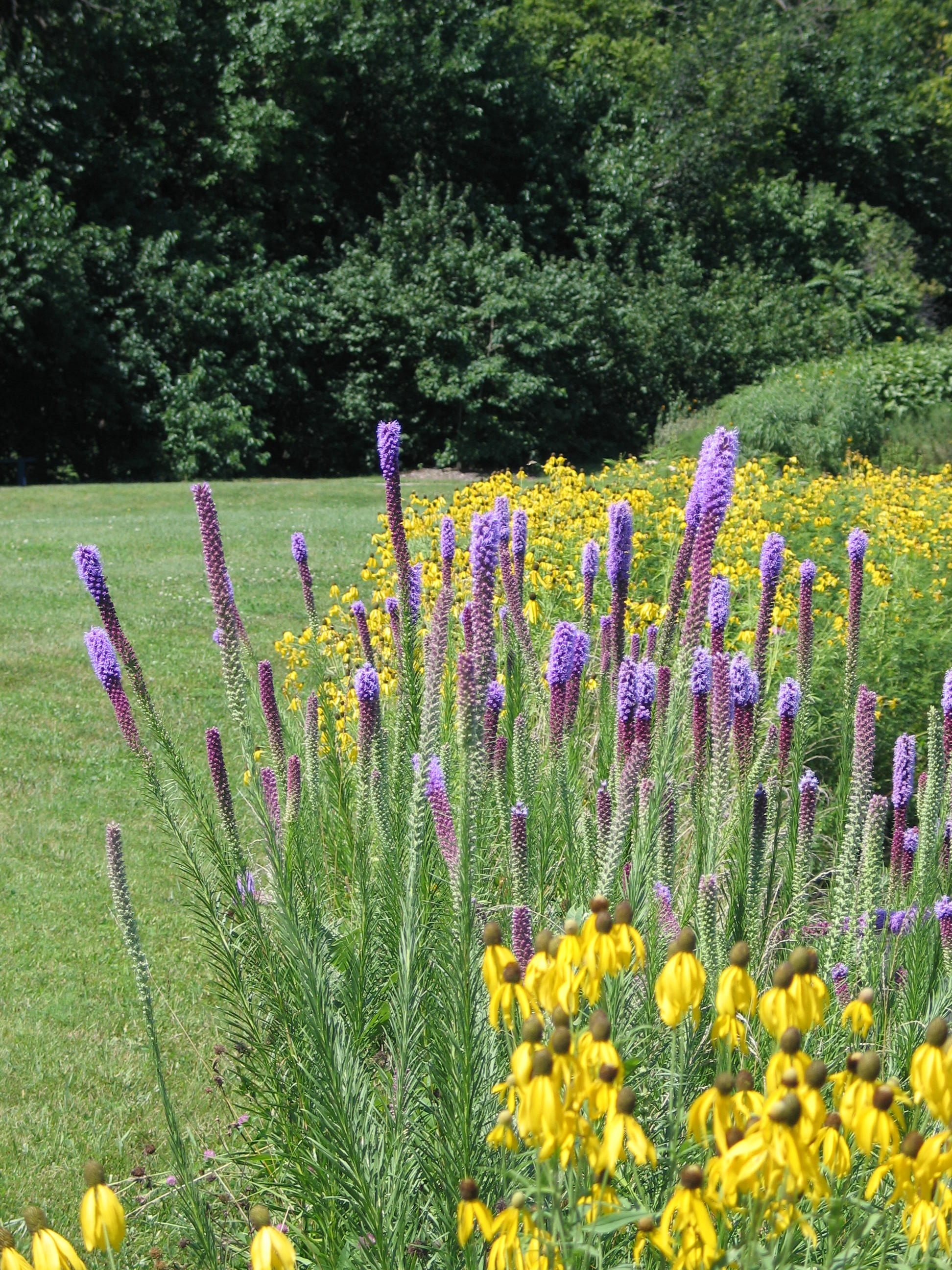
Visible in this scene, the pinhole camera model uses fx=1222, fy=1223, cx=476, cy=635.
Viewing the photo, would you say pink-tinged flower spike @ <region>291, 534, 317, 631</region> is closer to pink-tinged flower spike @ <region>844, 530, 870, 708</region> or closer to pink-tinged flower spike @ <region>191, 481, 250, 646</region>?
pink-tinged flower spike @ <region>191, 481, 250, 646</region>

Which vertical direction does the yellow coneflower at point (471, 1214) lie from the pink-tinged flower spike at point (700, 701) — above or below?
below

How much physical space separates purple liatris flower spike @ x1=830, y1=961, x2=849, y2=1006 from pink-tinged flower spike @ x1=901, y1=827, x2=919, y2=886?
0.55 meters

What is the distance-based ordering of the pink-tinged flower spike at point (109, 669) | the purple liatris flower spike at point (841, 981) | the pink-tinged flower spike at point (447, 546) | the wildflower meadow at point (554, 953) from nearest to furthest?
the wildflower meadow at point (554, 953)
the pink-tinged flower spike at point (109, 669)
the purple liatris flower spike at point (841, 981)
the pink-tinged flower spike at point (447, 546)

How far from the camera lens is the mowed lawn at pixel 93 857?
354 centimetres

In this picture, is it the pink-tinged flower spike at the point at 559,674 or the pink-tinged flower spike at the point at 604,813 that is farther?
the pink-tinged flower spike at the point at 559,674

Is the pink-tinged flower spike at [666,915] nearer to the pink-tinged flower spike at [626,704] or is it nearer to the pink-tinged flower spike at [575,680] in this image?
the pink-tinged flower spike at [626,704]

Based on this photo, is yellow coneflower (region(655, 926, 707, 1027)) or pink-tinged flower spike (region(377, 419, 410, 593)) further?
pink-tinged flower spike (region(377, 419, 410, 593))

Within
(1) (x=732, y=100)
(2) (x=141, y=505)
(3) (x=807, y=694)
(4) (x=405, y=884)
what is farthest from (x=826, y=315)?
(4) (x=405, y=884)

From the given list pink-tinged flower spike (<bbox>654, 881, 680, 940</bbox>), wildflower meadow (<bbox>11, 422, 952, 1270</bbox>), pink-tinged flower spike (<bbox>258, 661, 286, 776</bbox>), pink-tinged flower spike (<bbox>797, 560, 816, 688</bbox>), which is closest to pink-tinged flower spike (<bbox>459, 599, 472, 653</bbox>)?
wildflower meadow (<bbox>11, 422, 952, 1270</bbox>)

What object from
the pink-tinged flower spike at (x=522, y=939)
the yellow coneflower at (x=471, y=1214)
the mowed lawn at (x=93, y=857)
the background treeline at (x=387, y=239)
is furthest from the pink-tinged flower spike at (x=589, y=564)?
the background treeline at (x=387, y=239)

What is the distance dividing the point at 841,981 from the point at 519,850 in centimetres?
85

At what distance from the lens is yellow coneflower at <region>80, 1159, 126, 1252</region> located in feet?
4.13

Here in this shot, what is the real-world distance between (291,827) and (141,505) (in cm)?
1554

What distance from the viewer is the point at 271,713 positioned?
118 inches
